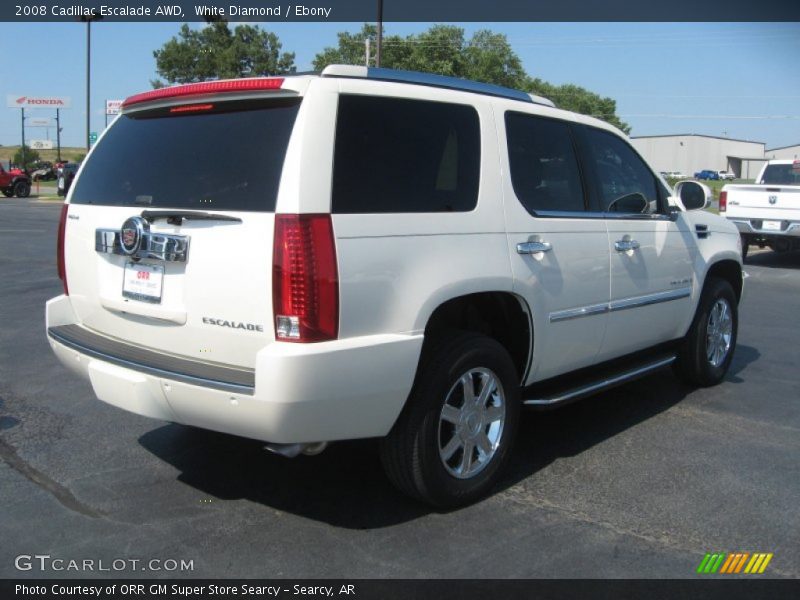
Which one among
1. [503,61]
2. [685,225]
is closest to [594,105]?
[503,61]

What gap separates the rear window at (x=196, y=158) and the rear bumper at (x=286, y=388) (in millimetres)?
658

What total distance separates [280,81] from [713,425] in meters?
3.60

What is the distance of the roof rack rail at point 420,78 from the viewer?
3.49 metres

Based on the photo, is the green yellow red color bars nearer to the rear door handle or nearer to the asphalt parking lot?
the asphalt parking lot

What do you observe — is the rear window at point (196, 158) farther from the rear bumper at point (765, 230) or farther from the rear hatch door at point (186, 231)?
the rear bumper at point (765, 230)

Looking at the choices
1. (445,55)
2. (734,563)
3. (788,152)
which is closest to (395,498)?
(734,563)

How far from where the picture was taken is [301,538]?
11.4 ft

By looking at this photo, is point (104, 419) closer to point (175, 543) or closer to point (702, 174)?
point (175, 543)

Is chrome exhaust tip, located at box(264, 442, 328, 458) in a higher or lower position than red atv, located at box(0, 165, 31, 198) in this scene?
lower

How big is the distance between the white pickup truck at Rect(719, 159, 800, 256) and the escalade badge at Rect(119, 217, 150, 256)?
12.9 metres

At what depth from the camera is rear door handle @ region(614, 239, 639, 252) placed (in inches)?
187

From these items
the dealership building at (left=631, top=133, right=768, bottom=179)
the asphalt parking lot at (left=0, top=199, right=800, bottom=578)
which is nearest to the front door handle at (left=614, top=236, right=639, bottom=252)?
the asphalt parking lot at (left=0, top=199, right=800, bottom=578)

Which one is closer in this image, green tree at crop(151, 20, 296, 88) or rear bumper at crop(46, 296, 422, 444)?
rear bumper at crop(46, 296, 422, 444)

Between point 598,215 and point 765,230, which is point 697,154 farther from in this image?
point 598,215
